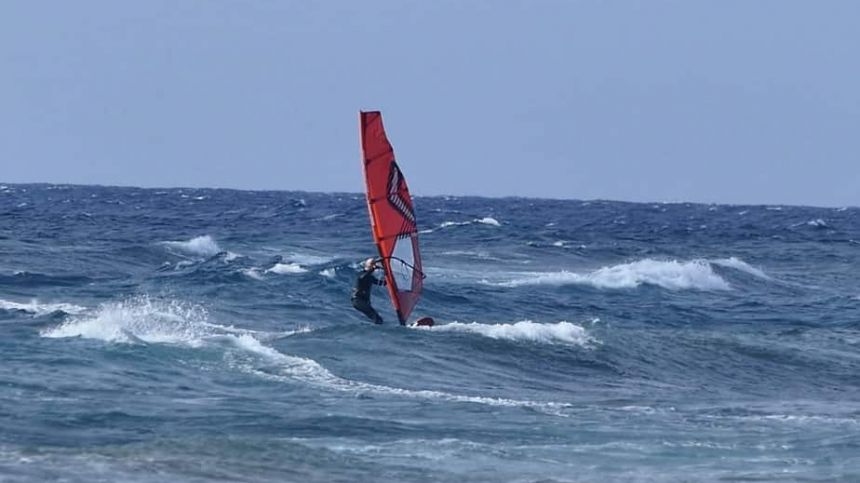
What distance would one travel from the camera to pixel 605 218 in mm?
78438

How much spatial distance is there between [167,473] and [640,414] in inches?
242

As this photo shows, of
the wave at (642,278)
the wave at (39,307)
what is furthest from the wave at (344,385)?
the wave at (642,278)

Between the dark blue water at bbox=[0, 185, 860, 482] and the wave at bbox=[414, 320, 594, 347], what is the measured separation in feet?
0.16

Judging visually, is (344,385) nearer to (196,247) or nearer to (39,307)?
(39,307)

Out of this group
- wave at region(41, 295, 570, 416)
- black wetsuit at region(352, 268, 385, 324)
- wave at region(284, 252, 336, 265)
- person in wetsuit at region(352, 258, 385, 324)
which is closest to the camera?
wave at region(41, 295, 570, 416)

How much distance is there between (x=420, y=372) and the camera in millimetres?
18453

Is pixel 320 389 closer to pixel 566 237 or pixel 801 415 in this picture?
pixel 801 415

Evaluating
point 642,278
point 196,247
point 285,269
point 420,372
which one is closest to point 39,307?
point 420,372

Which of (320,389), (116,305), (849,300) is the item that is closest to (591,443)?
(320,389)

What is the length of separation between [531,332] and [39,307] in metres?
8.25

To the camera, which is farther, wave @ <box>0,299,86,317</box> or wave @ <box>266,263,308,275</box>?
wave @ <box>266,263,308,275</box>

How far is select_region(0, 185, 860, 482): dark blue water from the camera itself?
1265 cm

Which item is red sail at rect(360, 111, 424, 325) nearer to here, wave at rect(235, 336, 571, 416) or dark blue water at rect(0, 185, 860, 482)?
dark blue water at rect(0, 185, 860, 482)

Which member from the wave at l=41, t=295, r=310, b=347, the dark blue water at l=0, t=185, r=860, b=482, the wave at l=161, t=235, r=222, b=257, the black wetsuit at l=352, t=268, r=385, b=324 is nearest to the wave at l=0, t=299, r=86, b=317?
the dark blue water at l=0, t=185, r=860, b=482
